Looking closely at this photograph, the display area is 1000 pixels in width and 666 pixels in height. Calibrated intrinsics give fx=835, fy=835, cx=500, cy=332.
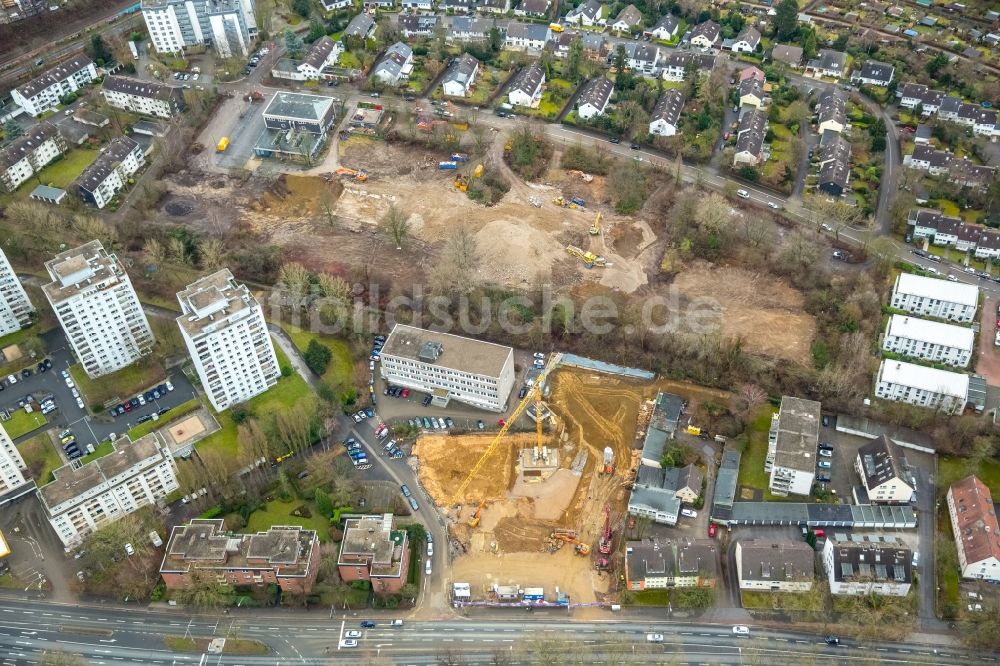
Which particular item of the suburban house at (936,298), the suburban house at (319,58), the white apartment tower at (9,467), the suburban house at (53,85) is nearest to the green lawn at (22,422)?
the white apartment tower at (9,467)

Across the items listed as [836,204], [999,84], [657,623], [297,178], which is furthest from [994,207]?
[297,178]

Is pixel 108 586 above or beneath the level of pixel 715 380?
beneath

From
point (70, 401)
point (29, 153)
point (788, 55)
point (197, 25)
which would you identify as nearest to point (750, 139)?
point (788, 55)

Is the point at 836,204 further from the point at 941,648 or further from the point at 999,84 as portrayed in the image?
the point at 941,648

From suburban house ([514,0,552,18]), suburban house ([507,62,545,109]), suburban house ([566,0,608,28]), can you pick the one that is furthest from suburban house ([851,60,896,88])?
suburban house ([514,0,552,18])

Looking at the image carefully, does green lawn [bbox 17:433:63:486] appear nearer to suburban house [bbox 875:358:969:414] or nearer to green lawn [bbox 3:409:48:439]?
green lawn [bbox 3:409:48:439]

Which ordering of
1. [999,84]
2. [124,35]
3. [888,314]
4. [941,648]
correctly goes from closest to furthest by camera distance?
[941,648] < [888,314] < [999,84] < [124,35]
